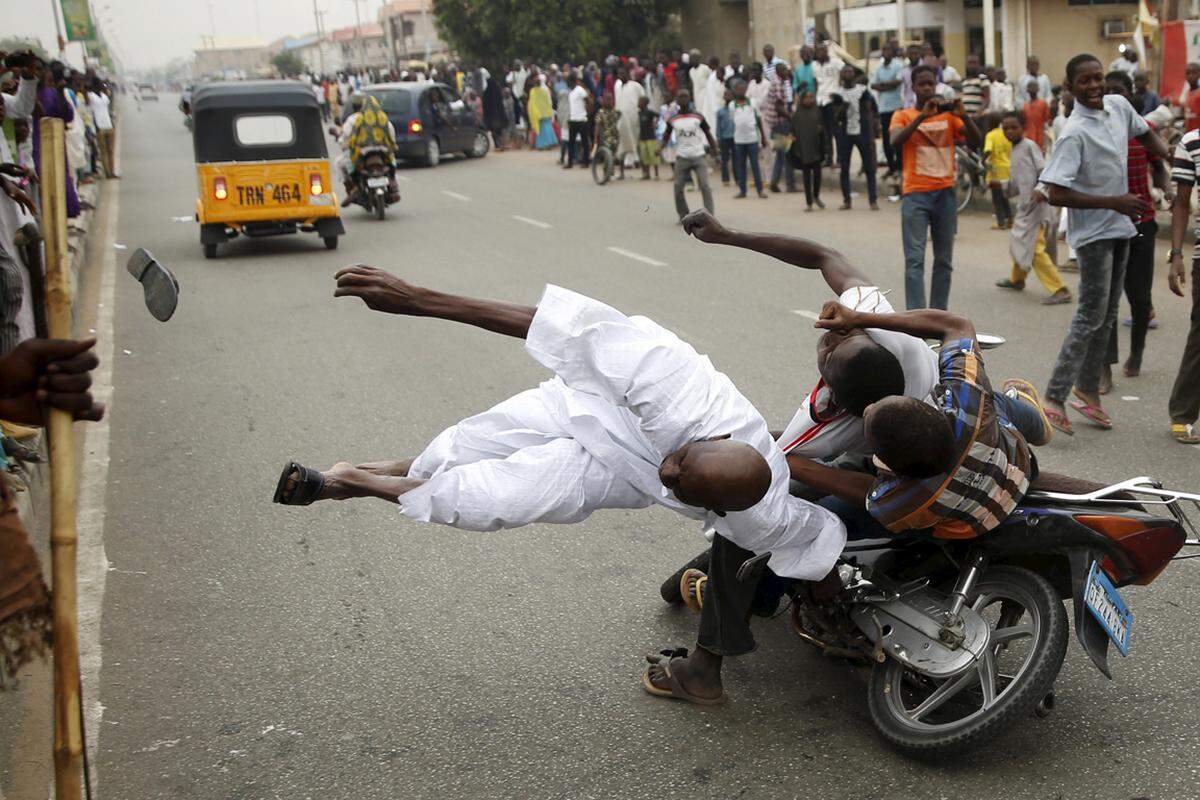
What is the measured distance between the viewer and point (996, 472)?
130 inches

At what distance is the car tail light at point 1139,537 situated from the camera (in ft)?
11.0

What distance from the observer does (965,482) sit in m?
3.28

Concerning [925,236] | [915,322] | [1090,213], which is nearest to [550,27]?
[925,236]

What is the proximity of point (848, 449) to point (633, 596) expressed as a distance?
1186mm

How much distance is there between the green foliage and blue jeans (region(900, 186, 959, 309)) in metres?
25.8

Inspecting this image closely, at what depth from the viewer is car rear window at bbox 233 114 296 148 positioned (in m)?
13.7

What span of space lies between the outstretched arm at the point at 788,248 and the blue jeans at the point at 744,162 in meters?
13.1

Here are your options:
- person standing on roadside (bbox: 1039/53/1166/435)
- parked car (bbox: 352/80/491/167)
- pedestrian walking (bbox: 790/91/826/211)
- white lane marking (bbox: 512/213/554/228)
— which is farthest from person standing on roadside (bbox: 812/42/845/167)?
person standing on roadside (bbox: 1039/53/1166/435)

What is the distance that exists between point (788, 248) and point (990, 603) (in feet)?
4.86


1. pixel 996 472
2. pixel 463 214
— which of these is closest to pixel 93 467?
pixel 996 472

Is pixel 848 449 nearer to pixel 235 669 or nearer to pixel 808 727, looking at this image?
pixel 808 727

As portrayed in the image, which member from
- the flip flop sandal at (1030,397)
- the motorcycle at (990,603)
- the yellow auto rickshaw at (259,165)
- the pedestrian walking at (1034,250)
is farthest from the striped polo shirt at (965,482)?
the yellow auto rickshaw at (259,165)

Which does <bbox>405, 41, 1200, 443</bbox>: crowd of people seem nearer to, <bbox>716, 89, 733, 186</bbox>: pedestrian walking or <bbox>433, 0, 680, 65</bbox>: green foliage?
<bbox>716, 89, 733, 186</bbox>: pedestrian walking

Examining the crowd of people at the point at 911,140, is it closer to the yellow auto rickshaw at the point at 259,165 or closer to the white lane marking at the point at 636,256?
the white lane marking at the point at 636,256
